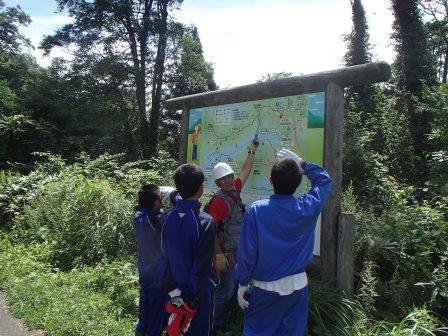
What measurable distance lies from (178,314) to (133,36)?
23.3 meters

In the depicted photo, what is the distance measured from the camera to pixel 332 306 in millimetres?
3676

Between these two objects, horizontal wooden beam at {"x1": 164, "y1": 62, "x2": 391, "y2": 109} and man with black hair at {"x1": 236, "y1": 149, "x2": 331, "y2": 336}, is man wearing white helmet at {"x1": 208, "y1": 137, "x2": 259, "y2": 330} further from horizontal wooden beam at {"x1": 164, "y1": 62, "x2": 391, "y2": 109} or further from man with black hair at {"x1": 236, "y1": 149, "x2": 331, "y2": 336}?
horizontal wooden beam at {"x1": 164, "y1": 62, "x2": 391, "y2": 109}

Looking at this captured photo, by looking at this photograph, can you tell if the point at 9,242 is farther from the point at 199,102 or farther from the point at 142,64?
the point at 142,64

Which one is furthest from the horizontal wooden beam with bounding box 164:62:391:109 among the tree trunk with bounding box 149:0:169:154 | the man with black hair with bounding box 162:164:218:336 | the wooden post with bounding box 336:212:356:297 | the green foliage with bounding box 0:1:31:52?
the green foliage with bounding box 0:1:31:52

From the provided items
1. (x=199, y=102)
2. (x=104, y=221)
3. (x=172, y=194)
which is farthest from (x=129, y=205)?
(x=172, y=194)

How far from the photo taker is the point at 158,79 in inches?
987

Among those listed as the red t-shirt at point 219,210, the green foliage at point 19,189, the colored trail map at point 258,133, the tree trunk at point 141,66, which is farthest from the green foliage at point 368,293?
the tree trunk at point 141,66

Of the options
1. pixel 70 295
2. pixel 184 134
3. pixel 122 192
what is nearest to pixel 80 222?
pixel 122 192

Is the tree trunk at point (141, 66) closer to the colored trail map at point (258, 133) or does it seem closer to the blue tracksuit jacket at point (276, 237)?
the colored trail map at point (258, 133)

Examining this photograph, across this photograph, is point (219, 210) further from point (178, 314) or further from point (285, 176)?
point (285, 176)

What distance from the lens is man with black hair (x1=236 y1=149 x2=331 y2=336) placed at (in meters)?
2.68

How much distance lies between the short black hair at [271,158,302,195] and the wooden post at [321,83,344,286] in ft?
Result: 3.88

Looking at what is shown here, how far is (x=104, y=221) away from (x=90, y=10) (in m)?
19.6

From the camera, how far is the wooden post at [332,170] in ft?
12.4
